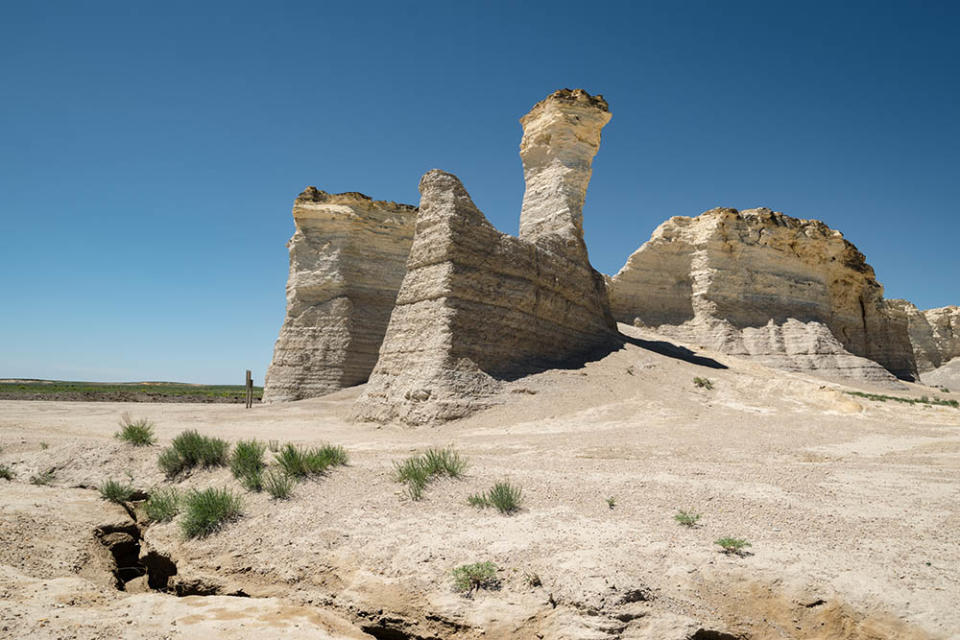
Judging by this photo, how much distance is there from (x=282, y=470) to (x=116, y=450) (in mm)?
4387

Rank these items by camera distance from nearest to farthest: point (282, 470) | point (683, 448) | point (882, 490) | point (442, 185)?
point (882, 490), point (282, 470), point (683, 448), point (442, 185)

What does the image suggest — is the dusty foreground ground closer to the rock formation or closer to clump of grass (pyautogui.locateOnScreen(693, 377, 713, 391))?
the rock formation

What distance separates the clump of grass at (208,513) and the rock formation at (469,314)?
8.02 m

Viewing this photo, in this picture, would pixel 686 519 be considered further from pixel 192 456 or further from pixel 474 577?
pixel 192 456

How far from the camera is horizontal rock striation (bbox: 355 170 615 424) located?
14.7m

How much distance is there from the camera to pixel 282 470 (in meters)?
7.16

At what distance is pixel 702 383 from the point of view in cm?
1641

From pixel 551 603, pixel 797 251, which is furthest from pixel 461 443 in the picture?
pixel 797 251

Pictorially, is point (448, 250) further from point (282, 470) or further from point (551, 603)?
point (551, 603)

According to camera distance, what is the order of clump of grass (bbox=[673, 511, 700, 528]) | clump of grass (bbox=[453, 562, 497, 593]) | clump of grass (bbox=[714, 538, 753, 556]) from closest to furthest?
clump of grass (bbox=[453, 562, 497, 593]), clump of grass (bbox=[714, 538, 753, 556]), clump of grass (bbox=[673, 511, 700, 528])

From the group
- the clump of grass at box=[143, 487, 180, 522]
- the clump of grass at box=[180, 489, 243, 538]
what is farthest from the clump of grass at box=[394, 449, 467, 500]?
the clump of grass at box=[143, 487, 180, 522]

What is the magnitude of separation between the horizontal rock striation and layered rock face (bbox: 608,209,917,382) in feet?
37.8

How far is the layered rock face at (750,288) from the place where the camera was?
27016 mm

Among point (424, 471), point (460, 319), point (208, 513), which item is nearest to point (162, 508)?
point (208, 513)
